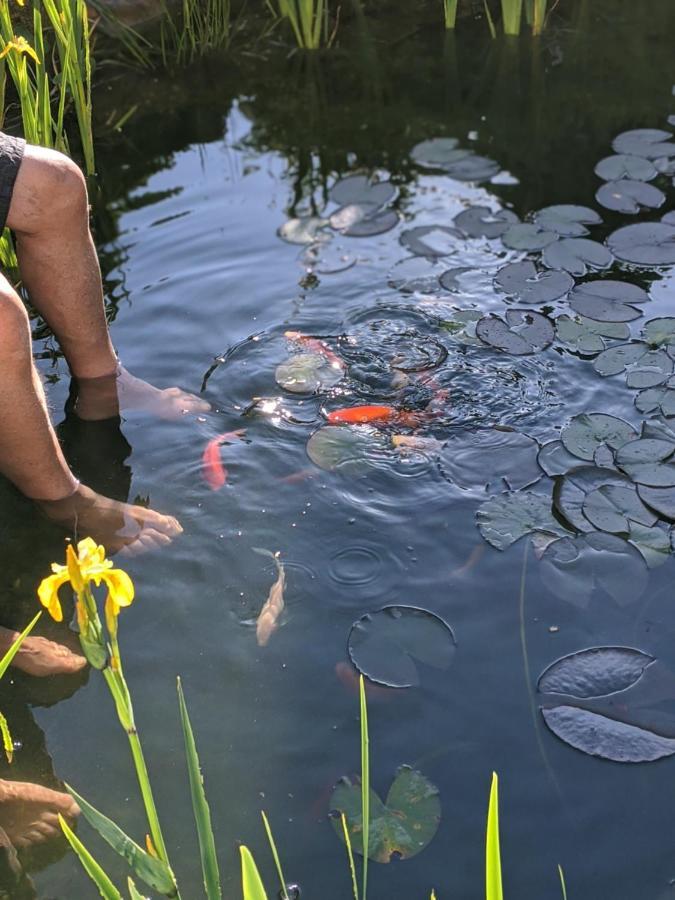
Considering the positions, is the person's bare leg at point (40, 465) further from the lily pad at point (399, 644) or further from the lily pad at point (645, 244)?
the lily pad at point (645, 244)

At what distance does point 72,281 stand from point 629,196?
1687mm

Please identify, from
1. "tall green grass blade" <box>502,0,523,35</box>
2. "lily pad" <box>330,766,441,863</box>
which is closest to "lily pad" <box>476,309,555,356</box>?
"lily pad" <box>330,766,441,863</box>

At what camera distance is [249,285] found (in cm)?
256

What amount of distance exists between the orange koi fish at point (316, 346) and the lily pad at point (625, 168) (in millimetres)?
1186

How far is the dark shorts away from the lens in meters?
1.79

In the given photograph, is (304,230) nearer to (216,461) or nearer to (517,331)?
(517,331)

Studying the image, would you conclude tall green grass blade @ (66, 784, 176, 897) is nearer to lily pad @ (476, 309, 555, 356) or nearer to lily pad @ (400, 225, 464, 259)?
lily pad @ (476, 309, 555, 356)

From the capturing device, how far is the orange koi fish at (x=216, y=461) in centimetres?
194

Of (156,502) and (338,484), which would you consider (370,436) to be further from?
(156,502)

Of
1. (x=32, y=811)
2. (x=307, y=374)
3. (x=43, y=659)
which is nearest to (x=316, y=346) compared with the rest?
(x=307, y=374)

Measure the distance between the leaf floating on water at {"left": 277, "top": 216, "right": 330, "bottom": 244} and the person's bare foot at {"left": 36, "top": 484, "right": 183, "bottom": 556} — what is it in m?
1.18

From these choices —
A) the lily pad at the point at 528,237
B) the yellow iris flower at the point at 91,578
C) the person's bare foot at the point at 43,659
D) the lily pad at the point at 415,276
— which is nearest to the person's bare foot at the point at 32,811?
the person's bare foot at the point at 43,659

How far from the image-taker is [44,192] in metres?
1.83

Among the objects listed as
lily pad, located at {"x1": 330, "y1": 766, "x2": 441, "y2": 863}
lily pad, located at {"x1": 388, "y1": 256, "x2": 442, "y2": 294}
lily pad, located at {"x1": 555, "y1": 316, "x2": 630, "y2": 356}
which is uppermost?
lily pad, located at {"x1": 388, "y1": 256, "x2": 442, "y2": 294}
